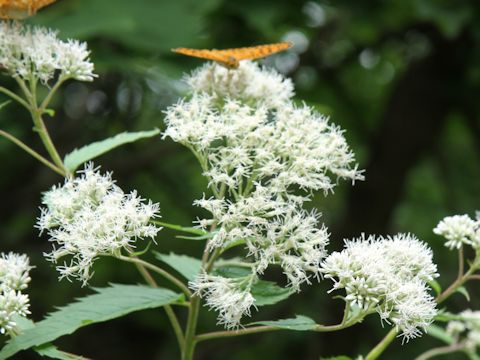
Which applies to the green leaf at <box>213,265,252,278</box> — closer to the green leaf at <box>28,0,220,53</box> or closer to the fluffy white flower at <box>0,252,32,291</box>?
the fluffy white flower at <box>0,252,32,291</box>

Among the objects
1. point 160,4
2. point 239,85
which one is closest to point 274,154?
point 239,85

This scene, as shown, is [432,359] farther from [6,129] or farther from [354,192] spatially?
[6,129]

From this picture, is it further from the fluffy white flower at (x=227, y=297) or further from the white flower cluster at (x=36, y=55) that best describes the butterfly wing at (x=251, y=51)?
the fluffy white flower at (x=227, y=297)

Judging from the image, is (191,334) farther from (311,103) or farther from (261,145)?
(311,103)

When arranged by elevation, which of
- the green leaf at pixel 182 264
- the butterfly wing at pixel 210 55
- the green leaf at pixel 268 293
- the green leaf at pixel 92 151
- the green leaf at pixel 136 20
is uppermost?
the green leaf at pixel 136 20

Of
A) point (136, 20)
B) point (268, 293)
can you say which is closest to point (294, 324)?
point (268, 293)

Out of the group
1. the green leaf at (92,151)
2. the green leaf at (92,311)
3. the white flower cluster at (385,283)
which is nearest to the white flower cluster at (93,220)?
the green leaf at (92,311)
